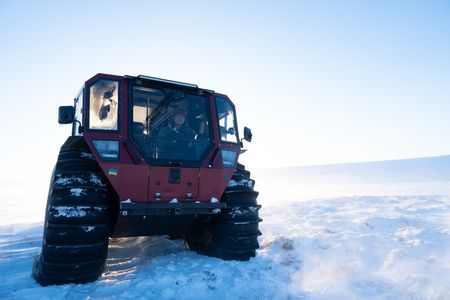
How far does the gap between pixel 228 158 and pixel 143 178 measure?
1.62 metres

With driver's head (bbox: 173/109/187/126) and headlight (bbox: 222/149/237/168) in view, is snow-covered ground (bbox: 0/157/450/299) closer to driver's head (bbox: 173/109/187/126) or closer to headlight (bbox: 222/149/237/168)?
headlight (bbox: 222/149/237/168)

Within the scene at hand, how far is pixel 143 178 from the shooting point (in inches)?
188

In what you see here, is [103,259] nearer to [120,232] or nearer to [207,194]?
[120,232]

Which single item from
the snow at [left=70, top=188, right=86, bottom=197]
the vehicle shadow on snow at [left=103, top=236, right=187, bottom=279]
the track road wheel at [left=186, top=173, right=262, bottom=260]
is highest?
the snow at [left=70, top=188, right=86, bottom=197]

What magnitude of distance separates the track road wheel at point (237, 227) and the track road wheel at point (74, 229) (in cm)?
195

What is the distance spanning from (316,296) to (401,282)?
1.21 m

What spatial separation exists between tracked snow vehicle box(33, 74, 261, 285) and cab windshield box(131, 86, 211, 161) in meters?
0.02

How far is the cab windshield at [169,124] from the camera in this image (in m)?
5.12

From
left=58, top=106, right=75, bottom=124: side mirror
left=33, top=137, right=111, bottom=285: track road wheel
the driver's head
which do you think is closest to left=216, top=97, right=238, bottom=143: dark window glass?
the driver's head

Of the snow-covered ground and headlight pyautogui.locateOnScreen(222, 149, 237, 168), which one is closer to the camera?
the snow-covered ground

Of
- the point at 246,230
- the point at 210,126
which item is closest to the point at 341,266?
the point at 246,230

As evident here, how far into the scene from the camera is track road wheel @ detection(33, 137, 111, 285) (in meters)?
4.17

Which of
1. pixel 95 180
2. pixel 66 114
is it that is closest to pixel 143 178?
pixel 95 180

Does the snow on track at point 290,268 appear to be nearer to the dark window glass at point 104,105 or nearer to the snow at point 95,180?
the snow at point 95,180
